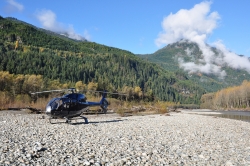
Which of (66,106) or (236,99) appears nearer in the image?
(66,106)

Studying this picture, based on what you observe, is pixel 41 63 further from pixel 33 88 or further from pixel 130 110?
pixel 130 110

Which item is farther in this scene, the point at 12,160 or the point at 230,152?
the point at 230,152

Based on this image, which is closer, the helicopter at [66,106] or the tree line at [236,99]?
the helicopter at [66,106]

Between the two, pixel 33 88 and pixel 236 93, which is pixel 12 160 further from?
pixel 236 93

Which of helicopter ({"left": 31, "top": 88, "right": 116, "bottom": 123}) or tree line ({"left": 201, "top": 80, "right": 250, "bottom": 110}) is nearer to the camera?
helicopter ({"left": 31, "top": 88, "right": 116, "bottom": 123})

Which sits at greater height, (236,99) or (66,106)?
(236,99)

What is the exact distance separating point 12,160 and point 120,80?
172380 millimetres

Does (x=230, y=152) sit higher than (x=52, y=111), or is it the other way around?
(x=52, y=111)

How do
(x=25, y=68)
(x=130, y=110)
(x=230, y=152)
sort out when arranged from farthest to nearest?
1. (x=25, y=68)
2. (x=130, y=110)
3. (x=230, y=152)

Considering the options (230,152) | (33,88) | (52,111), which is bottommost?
(230,152)

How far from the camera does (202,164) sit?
891 centimetres

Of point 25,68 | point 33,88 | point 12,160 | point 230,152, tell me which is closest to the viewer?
point 12,160

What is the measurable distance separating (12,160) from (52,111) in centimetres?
1064

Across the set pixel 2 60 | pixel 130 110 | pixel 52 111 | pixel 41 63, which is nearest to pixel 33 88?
pixel 130 110
